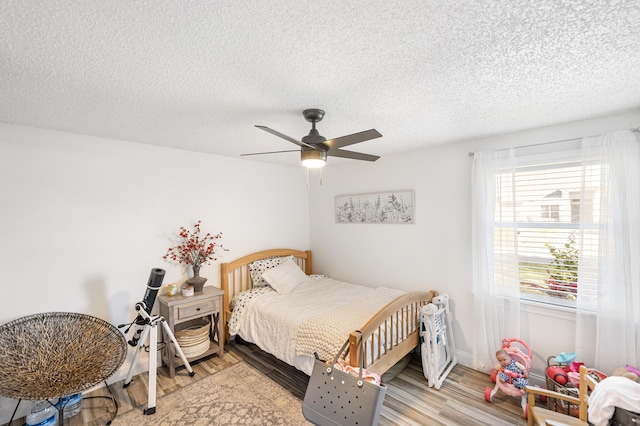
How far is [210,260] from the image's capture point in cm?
338

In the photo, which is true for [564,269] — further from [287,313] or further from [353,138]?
[287,313]

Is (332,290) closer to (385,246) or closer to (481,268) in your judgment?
(385,246)

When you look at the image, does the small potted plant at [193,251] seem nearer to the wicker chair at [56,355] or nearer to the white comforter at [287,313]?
the white comforter at [287,313]

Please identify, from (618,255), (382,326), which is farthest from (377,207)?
(618,255)

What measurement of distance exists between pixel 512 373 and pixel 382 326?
110 cm

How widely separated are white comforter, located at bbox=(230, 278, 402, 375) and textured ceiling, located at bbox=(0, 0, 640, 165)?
1.79 metres

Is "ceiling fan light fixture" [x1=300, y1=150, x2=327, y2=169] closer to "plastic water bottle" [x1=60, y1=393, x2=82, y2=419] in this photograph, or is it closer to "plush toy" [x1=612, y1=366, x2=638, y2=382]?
"plush toy" [x1=612, y1=366, x2=638, y2=382]

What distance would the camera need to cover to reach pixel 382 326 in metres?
2.43

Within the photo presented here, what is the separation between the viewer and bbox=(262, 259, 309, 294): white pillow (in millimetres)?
3438

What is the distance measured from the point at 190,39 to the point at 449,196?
2.74 meters

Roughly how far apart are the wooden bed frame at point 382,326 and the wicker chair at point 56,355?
1.34 metres

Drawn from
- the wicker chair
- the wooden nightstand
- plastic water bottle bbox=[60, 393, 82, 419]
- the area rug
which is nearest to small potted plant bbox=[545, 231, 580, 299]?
the area rug

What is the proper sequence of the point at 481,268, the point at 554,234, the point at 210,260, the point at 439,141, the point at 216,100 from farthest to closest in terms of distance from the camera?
the point at 210,260 → the point at 439,141 → the point at 481,268 → the point at 554,234 → the point at 216,100

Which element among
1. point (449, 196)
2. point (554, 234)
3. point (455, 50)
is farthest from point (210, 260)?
point (554, 234)
